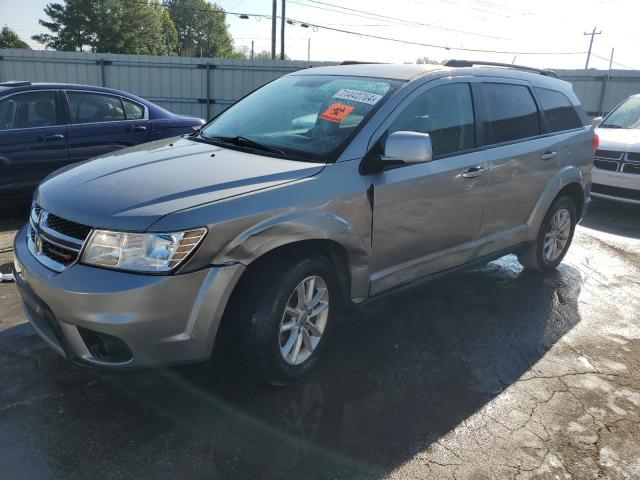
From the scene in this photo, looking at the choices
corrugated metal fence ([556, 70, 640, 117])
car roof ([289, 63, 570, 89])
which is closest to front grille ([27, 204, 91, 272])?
car roof ([289, 63, 570, 89])

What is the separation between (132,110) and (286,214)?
501cm

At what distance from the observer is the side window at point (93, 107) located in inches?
260

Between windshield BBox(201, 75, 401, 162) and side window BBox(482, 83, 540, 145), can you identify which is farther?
side window BBox(482, 83, 540, 145)

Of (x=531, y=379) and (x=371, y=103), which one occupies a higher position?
(x=371, y=103)

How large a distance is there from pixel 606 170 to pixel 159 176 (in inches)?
280

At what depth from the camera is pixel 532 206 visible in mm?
4758

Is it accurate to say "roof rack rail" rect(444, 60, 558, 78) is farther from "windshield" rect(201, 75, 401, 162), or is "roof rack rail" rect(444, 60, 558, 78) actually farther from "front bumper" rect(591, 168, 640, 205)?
"front bumper" rect(591, 168, 640, 205)

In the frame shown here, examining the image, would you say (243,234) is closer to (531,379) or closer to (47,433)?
(47,433)

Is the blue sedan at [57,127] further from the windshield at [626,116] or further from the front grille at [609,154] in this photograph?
the windshield at [626,116]

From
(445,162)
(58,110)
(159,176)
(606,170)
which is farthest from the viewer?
(606,170)

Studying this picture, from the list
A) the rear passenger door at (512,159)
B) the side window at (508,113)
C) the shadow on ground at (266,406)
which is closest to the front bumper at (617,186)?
the rear passenger door at (512,159)

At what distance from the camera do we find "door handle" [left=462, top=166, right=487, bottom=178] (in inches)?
154

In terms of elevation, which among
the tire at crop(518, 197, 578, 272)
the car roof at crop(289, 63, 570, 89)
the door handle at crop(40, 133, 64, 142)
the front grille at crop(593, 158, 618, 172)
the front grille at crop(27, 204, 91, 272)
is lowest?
the tire at crop(518, 197, 578, 272)

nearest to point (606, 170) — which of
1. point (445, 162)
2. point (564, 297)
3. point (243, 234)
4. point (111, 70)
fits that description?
point (564, 297)
